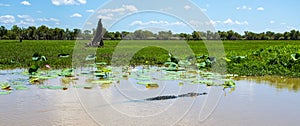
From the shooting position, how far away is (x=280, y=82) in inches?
330

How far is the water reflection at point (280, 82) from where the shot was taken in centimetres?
768

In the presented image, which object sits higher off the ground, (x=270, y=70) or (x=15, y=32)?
(x=15, y=32)

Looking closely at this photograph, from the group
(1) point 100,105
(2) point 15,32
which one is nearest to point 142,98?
(1) point 100,105

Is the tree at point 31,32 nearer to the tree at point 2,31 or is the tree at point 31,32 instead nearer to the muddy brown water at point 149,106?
the tree at point 2,31

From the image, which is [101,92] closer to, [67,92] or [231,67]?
[67,92]

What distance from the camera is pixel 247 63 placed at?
1138cm

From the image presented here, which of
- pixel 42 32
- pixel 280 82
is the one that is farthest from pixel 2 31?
pixel 280 82

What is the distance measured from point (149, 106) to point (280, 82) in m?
3.99

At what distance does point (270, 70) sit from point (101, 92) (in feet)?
17.5

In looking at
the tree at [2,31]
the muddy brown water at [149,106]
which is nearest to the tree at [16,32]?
the tree at [2,31]

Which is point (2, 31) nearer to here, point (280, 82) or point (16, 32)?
point (16, 32)

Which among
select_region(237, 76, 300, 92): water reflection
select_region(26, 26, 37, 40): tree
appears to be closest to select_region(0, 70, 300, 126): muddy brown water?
select_region(237, 76, 300, 92): water reflection

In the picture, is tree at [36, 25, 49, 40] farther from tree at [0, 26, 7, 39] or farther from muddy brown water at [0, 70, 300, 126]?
muddy brown water at [0, 70, 300, 126]

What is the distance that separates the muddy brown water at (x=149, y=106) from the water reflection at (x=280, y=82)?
0.05m
